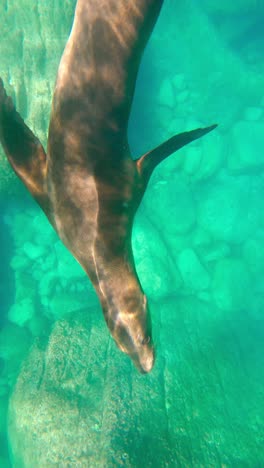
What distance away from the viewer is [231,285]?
1107cm

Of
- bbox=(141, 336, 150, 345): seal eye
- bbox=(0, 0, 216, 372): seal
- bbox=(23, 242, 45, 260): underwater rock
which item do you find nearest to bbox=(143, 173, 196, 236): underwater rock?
bbox=(23, 242, 45, 260): underwater rock

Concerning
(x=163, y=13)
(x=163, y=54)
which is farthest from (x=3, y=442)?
(x=163, y=13)

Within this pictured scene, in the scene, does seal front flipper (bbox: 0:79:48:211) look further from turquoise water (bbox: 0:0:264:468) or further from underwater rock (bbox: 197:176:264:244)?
underwater rock (bbox: 197:176:264:244)

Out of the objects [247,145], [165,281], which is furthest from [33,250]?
[247,145]

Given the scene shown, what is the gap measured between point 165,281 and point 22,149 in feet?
26.0

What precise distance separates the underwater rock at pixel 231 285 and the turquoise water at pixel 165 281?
0.12ft

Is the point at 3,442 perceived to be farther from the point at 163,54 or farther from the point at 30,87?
the point at 163,54

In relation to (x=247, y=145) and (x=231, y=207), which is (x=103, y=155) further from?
(x=247, y=145)

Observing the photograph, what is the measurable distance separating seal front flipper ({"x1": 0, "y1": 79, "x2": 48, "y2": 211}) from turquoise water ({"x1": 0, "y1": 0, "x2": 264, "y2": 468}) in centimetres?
474

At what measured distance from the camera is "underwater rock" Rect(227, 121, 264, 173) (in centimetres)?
1121

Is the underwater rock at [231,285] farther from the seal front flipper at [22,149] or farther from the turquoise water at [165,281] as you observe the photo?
the seal front flipper at [22,149]

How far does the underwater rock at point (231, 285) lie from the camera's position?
35.7 ft

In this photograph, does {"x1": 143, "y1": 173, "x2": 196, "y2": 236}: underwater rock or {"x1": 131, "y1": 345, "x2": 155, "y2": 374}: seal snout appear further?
{"x1": 143, "y1": 173, "x2": 196, "y2": 236}: underwater rock

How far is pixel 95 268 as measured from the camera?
2.19 meters
